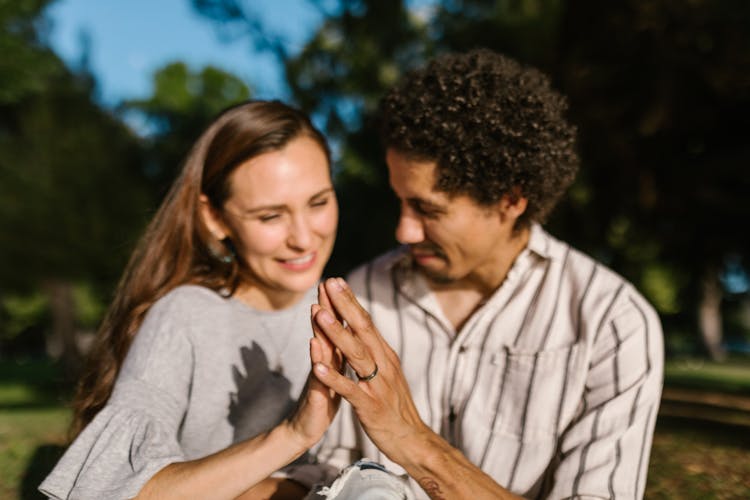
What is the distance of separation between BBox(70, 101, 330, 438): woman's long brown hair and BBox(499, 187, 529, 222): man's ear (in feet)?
2.96

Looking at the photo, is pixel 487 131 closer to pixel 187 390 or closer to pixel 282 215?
pixel 282 215

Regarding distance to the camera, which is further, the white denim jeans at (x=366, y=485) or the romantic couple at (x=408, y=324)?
the romantic couple at (x=408, y=324)

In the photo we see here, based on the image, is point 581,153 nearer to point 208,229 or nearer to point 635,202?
point 635,202

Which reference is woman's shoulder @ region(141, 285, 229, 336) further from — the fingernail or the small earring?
the fingernail

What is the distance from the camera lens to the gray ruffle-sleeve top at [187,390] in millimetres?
2211

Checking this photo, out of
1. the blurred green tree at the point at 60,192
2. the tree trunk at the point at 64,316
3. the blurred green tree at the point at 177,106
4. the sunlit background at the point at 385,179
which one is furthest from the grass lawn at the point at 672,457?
the blurred green tree at the point at 177,106

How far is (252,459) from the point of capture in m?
2.14

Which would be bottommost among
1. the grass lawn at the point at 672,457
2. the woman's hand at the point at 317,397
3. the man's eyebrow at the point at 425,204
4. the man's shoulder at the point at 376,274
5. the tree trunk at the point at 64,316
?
the tree trunk at the point at 64,316

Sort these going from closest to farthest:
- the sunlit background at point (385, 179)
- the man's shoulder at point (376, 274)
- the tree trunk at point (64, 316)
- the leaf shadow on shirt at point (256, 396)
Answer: the leaf shadow on shirt at point (256, 396)
the man's shoulder at point (376, 274)
the sunlit background at point (385, 179)
the tree trunk at point (64, 316)

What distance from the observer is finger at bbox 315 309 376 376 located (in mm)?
2072

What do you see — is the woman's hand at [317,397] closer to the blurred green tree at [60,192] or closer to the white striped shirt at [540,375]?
the white striped shirt at [540,375]

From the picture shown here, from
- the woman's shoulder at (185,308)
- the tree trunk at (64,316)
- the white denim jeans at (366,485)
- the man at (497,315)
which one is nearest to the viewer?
the white denim jeans at (366,485)

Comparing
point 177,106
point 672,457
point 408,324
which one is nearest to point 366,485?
point 408,324

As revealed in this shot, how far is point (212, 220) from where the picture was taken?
3.08 metres
